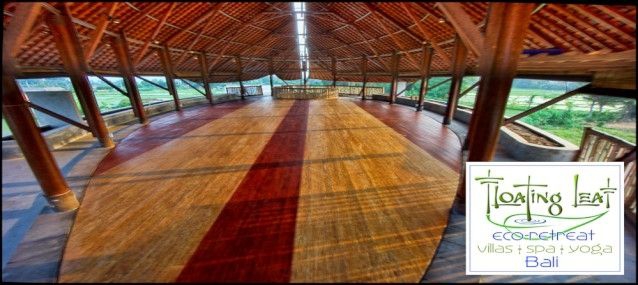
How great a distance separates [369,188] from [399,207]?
0.85 metres

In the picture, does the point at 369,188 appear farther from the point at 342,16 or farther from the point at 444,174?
the point at 342,16

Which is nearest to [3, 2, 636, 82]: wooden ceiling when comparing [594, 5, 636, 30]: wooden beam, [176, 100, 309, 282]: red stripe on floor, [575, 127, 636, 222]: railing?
[594, 5, 636, 30]: wooden beam

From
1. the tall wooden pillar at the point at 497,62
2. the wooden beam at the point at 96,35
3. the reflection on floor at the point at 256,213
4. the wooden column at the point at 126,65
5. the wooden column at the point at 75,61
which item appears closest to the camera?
the tall wooden pillar at the point at 497,62

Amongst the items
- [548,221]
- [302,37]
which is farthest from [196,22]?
[548,221]

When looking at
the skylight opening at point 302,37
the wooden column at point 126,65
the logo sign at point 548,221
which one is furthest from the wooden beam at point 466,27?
the skylight opening at point 302,37

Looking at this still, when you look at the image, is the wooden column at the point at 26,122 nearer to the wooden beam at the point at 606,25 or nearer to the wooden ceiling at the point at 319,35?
the wooden ceiling at the point at 319,35

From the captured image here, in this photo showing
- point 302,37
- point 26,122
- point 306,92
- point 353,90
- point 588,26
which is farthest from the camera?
point 353,90

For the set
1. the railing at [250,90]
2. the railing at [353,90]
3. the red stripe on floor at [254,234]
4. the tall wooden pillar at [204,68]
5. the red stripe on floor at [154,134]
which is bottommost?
the red stripe on floor at [254,234]

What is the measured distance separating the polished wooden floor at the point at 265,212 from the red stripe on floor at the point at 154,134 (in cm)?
11

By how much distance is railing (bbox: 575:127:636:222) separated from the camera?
410cm

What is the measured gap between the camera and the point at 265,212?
180 inches

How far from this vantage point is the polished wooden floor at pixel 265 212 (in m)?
3.44

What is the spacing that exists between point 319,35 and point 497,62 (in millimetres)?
20248

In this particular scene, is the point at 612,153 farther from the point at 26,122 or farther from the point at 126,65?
the point at 126,65
